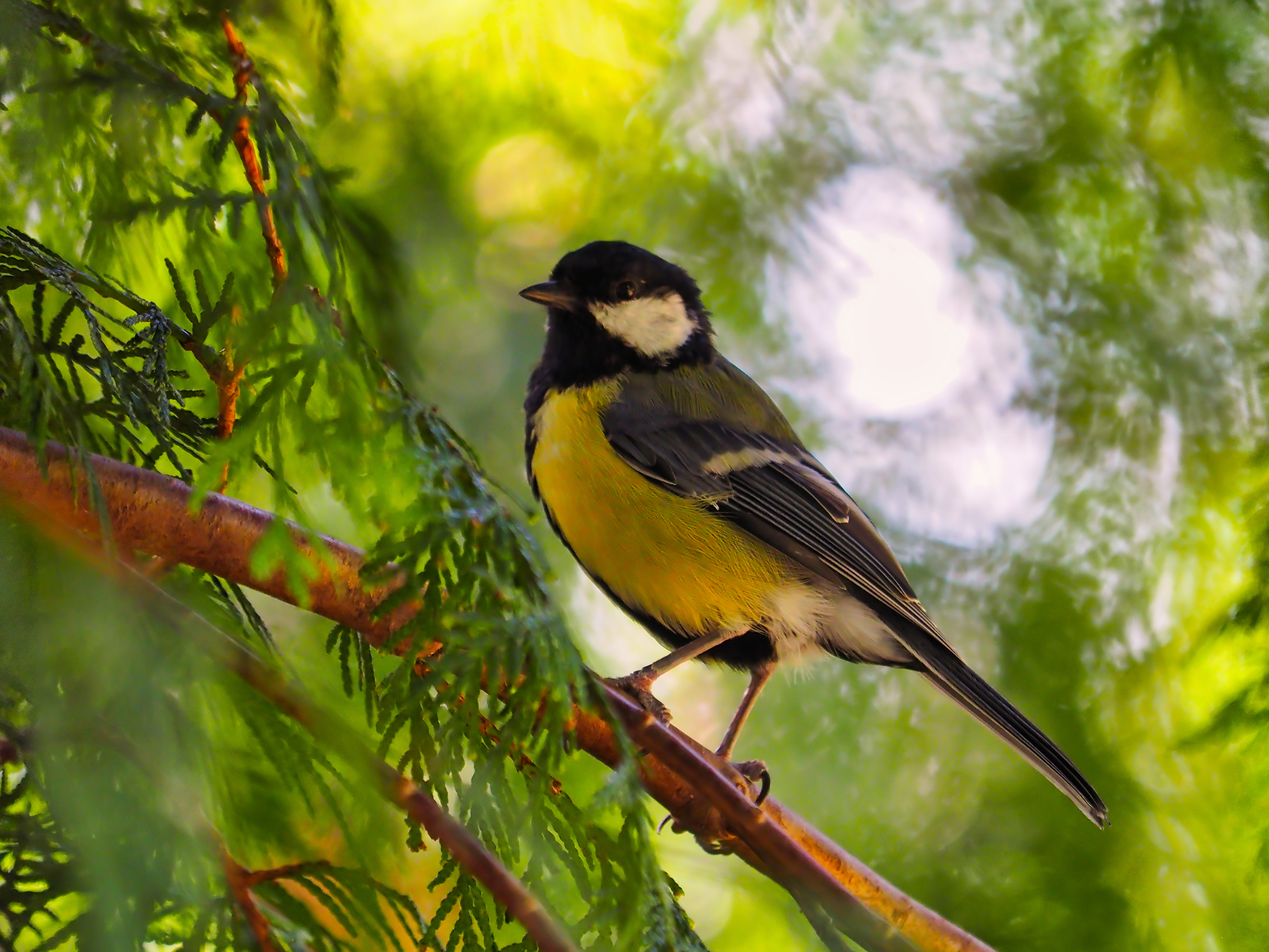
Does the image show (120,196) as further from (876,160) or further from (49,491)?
(876,160)

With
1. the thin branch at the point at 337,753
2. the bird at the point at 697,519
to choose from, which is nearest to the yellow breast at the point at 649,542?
the bird at the point at 697,519

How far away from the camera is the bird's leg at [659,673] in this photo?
5.47 feet

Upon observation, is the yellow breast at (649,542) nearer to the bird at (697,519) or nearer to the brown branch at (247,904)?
the bird at (697,519)

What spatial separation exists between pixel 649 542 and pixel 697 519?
12 cm

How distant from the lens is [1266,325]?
2279 mm

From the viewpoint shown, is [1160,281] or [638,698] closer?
[638,698]

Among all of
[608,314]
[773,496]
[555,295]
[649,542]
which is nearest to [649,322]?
[608,314]

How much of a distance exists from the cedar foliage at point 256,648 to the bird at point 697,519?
77 centimetres

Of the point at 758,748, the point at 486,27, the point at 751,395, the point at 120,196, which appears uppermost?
the point at 486,27

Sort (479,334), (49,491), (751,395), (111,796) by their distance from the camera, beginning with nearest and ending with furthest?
(111,796), (49,491), (751,395), (479,334)

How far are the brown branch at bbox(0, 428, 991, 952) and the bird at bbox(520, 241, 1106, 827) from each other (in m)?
0.69

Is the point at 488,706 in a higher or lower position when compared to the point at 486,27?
lower

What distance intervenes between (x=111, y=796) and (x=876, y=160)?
2348 millimetres

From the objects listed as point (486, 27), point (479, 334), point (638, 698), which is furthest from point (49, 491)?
point (479, 334)
